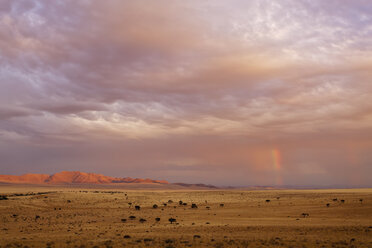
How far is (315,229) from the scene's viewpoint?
93.3ft

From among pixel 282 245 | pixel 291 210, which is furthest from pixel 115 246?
pixel 291 210

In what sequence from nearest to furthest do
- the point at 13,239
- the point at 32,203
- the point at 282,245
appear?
the point at 282,245
the point at 13,239
the point at 32,203

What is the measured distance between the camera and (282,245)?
21.3 meters

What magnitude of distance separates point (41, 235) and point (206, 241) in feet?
48.7

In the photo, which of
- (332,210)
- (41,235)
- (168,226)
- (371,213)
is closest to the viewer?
(41,235)

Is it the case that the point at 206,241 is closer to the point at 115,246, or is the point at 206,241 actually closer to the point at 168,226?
the point at 115,246

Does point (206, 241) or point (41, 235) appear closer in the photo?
point (206, 241)

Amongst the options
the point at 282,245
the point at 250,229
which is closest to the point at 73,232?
the point at 250,229

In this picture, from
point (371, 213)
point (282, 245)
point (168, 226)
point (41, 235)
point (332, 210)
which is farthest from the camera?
point (332, 210)

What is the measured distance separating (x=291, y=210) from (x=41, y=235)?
33.3 m

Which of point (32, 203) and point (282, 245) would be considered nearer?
point (282, 245)

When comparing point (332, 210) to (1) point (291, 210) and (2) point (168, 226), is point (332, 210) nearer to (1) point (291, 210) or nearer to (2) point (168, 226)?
(1) point (291, 210)

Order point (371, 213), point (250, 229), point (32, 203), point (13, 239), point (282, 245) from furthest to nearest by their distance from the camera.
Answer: point (32, 203) → point (371, 213) → point (250, 229) → point (13, 239) → point (282, 245)

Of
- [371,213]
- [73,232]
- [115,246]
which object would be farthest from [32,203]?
[371,213]
